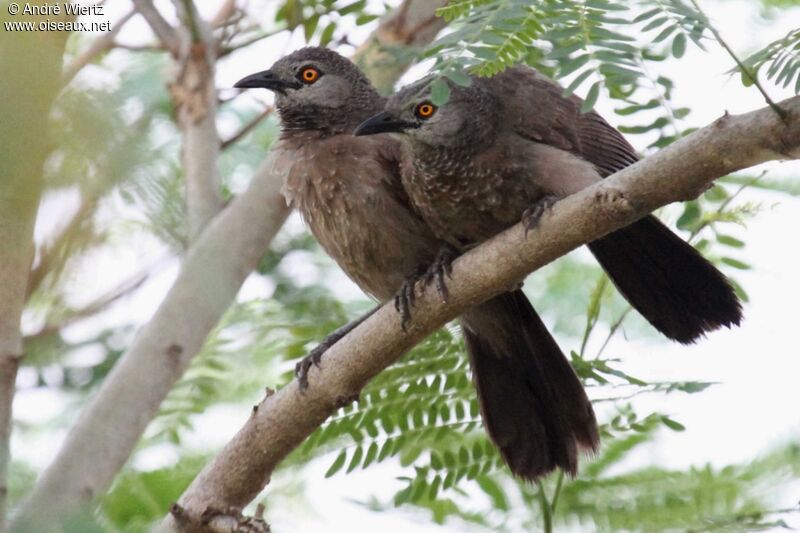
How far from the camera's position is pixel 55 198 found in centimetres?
113

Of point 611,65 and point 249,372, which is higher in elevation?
point 249,372

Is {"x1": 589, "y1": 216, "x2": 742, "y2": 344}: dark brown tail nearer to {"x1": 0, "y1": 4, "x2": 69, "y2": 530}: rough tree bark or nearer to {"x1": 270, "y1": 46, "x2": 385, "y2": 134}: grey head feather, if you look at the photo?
{"x1": 270, "y1": 46, "x2": 385, "y2": 134}: grey head feather

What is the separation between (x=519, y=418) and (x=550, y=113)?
114cm

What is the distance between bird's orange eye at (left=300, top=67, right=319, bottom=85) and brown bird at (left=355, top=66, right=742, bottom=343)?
0.87 m

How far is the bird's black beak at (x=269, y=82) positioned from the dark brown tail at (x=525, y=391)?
4.24ft

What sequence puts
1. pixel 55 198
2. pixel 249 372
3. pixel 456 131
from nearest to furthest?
1. pixel 55 198
2. pixel 456 131
3. pixel 249 372

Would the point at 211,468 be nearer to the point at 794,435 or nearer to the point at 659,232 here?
the point at 659,232

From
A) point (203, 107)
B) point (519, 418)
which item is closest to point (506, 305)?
point (519, 418)

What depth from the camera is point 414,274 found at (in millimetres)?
4098

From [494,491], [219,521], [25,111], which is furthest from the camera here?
[494,491]

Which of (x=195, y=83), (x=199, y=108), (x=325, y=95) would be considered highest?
(x=195, y=83)

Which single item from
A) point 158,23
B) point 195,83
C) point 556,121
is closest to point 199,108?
point 195,83

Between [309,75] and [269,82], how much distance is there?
18cm

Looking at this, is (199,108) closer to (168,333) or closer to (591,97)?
(168,333)
